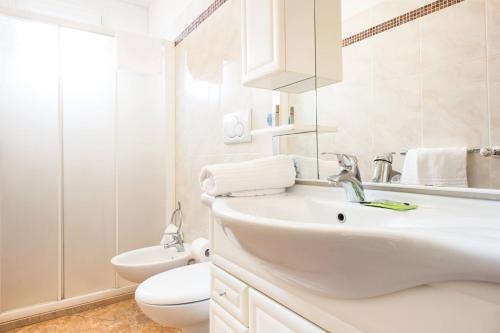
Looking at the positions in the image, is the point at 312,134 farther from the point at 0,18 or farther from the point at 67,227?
the point at 0,18

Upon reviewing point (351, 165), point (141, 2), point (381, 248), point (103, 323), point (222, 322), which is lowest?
point (103, 323)

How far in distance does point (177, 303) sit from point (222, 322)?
32cm

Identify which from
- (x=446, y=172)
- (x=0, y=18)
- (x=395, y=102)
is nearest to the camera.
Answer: (x=446, y=172)

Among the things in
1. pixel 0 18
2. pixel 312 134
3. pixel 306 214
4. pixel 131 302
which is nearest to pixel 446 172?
pixel 306 214

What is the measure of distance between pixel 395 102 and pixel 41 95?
2.01 metres

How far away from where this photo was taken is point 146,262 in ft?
5.84

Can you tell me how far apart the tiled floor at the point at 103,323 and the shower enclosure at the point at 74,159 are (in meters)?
0.13

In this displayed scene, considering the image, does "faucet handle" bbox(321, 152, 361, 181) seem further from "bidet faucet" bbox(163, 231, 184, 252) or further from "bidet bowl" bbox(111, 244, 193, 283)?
"bidet faucet" bbox(163, 231, 184, 252)

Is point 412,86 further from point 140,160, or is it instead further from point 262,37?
point 140,160

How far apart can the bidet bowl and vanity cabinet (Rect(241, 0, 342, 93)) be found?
1155mm

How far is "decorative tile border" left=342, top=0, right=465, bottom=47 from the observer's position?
726 millimetres

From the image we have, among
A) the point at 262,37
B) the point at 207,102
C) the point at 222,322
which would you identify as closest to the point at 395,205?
the point at 222,322

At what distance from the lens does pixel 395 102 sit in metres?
0.83

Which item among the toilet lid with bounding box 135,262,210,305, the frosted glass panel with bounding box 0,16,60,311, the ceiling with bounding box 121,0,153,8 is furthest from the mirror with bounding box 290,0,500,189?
the ceiling with bounding box 121,0,153,8
